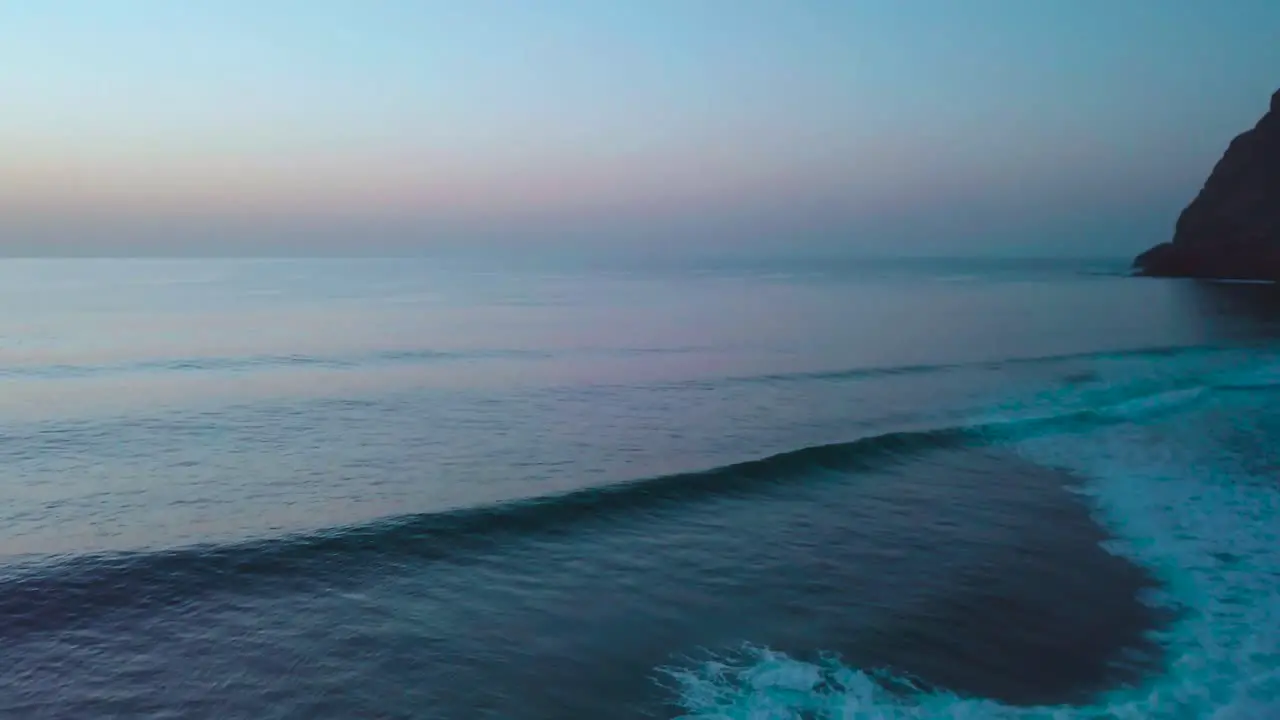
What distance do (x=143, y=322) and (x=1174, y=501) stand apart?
5227cm

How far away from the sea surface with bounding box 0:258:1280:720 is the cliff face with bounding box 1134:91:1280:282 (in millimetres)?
71202

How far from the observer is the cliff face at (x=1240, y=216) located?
90.8 meters

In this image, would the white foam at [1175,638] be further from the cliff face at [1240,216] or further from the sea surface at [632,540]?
the cliff face at [1240,216]

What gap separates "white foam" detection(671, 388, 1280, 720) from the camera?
31.3 feet

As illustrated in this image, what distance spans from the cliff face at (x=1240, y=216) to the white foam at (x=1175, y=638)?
9003cm

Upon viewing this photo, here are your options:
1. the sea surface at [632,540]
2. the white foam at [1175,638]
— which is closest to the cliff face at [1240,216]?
the sea surface at [632,540]

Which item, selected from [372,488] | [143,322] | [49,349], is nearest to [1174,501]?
[372,488]

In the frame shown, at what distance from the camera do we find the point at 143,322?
163ft

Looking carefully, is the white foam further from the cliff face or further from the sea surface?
the cliff face

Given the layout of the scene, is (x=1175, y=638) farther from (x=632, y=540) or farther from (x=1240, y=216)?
(x=1240, y=216)

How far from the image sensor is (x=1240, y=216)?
94.9 meters

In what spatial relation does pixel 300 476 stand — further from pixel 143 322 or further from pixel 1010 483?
pixel 143 322

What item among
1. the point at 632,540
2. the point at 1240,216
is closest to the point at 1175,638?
the point at 632,540

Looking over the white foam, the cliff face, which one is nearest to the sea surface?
the white foam
